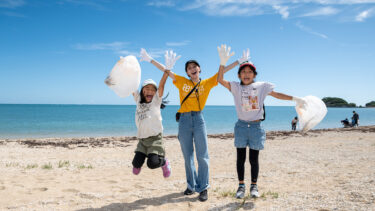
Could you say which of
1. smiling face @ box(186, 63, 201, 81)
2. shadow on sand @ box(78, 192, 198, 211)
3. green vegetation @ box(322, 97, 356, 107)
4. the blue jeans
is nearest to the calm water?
shadow on sand @ box(78, 192, 198, 211)

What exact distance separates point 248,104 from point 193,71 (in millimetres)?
1004

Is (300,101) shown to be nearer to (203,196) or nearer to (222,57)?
(222,57)

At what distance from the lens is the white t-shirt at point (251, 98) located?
3.86m

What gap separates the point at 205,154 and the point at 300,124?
1.58 m

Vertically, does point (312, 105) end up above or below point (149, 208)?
above

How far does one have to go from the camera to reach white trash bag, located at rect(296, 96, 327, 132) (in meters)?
3.99

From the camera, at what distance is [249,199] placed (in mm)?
3990

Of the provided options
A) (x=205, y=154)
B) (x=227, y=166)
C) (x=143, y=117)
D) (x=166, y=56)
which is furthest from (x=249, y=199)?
(x=227, y=166)

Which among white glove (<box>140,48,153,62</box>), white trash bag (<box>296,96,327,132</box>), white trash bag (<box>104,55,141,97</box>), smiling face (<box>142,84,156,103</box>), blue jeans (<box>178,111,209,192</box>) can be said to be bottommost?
blue jeans (<box>178,111,209,192</box>)

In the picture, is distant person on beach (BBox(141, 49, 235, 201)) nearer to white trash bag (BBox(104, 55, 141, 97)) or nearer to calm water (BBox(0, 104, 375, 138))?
white trash bag (BBox(104, 55, 141, 97))

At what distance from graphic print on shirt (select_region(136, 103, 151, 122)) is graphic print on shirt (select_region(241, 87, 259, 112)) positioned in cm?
152

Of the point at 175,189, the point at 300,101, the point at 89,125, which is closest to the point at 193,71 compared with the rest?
the point at 300,101

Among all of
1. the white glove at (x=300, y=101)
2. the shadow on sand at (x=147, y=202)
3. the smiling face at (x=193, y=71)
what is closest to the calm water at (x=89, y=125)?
the shadow on sand at (x=147, y=202)

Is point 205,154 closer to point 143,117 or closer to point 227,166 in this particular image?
point 143,117
